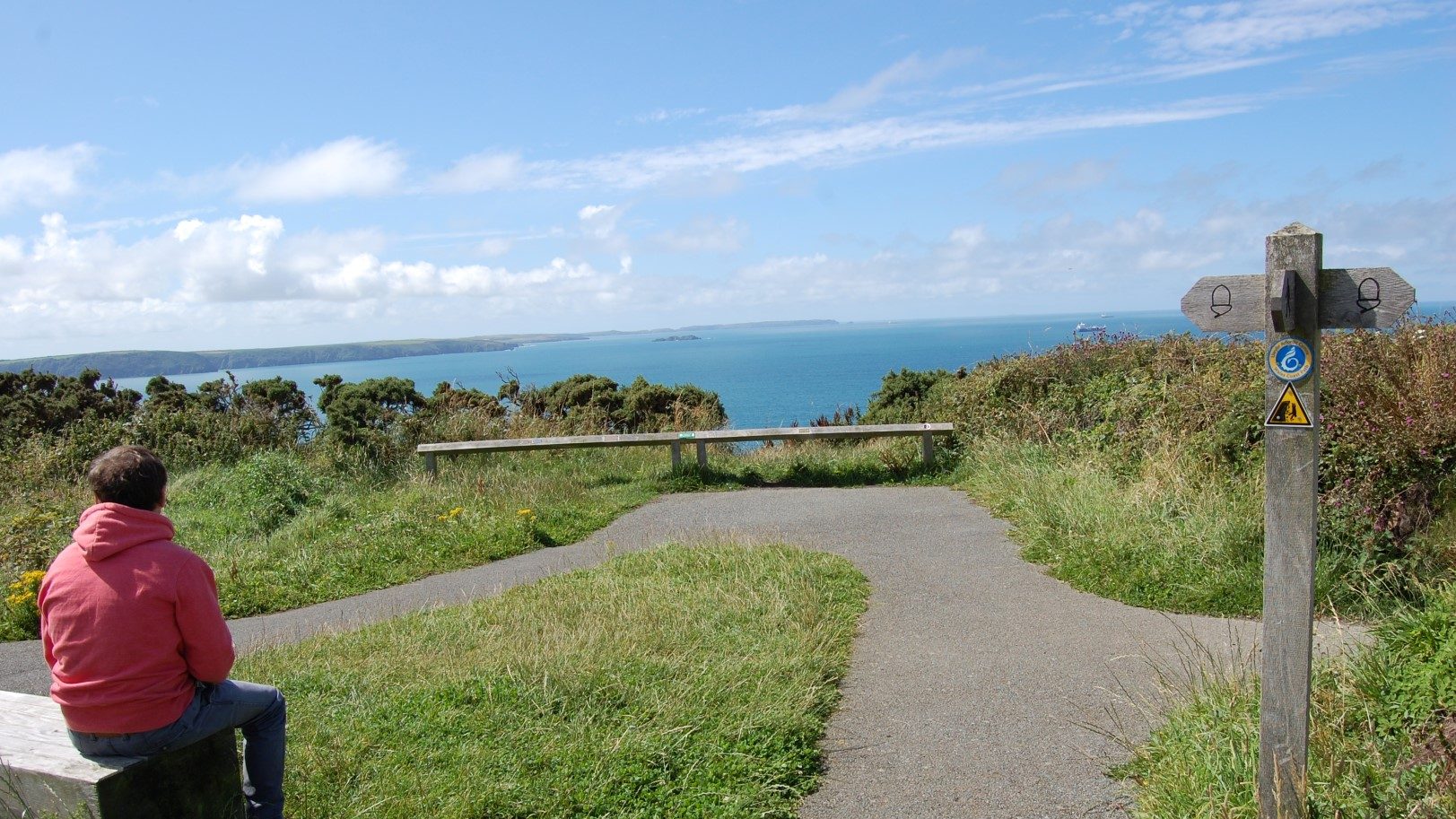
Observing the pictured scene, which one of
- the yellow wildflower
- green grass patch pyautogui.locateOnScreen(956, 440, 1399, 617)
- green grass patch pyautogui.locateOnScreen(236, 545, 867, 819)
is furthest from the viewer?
the yellow wildflower

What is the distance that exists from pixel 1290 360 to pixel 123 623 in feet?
13.7

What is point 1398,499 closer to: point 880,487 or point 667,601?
point 667,601

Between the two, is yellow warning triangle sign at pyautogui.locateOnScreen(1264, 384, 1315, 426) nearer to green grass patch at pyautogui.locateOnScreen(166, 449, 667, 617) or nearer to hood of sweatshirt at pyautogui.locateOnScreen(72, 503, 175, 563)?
hood of sweatshirt at pyautogui.locateOnScreen(72, 503, 175, 563)

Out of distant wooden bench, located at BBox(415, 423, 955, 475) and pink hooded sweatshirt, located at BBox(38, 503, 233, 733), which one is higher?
pink hooded sweatshirt, located at BBox(38, 503, 233, 733)

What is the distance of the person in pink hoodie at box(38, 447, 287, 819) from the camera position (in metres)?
3.72

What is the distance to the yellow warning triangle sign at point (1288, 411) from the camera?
144 inches

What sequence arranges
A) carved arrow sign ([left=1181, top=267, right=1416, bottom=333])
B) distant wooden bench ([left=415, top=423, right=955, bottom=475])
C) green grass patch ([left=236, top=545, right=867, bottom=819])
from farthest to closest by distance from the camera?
distant wooden bench ([left=415, top=423, right=955, bottom=475]), green grass patch ([left=236, top=545, right=867, bottom=819]), carved arrow sign ([left=1181, top=267, right=1416, bottom=333])

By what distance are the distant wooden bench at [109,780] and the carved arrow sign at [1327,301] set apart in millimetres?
4035

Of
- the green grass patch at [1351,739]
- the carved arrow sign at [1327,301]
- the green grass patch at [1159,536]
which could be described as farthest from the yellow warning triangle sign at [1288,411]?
the green grass patch at [1159,536]

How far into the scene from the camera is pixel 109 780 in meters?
3.67

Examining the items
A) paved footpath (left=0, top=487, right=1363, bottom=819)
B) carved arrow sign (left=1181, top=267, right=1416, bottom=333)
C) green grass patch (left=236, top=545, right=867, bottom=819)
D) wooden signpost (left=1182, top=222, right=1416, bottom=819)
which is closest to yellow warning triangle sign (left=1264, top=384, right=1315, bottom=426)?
wooden signpost (left=1182, top=222, right=1416, bottom=819)

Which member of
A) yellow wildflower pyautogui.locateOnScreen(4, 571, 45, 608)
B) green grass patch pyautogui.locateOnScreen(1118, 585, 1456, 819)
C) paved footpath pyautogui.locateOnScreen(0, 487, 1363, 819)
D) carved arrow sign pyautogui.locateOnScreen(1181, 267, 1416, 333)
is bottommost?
paved footpath pyautogui.locateOnScreen(0, 487, 1363, 819)

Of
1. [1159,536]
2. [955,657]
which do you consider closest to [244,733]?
[955,657]

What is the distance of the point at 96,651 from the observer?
12.2ft
